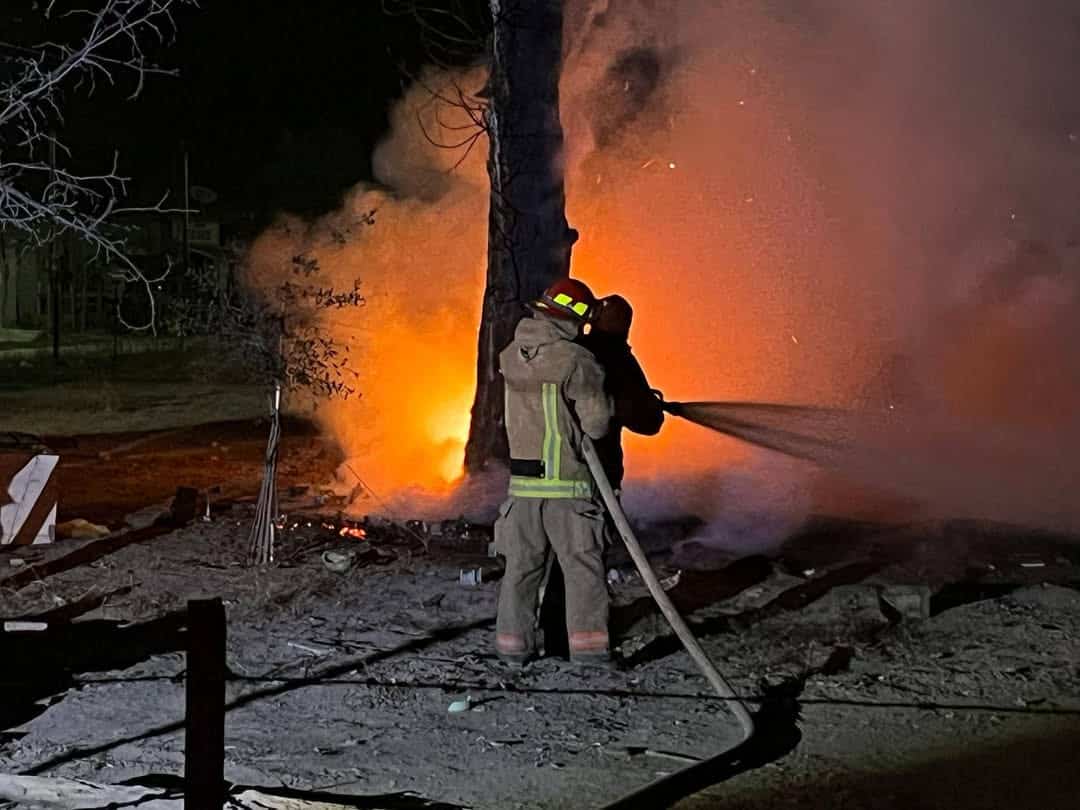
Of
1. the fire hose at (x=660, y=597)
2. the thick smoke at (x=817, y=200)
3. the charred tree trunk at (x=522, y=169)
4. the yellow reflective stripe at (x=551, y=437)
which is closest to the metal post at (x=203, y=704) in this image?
the fire hose at (x=660, y=597)

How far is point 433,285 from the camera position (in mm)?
13523

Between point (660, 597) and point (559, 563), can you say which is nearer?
point (660, 597)

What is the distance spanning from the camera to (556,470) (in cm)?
657

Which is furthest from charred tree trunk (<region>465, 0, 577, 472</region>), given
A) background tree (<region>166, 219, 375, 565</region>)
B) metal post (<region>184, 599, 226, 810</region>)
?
metal post (<region>184, 599, 226, 810</region>)

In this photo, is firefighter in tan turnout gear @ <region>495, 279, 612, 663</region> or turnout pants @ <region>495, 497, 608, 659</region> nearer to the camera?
firefighter in tan turnout gear @ <region>495, 279, 612, 663</region>

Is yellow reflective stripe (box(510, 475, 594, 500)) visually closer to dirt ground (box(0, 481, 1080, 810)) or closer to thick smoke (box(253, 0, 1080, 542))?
dirt ground (box(0, 481, 1080, 810))

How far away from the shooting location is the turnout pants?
6613 millimetres

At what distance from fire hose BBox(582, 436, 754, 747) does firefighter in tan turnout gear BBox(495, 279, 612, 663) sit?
0.12 meters

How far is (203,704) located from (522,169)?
26.8 feet

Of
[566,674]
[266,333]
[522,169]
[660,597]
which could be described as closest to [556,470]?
[660,597]

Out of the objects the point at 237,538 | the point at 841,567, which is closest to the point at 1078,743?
the point at 841,567

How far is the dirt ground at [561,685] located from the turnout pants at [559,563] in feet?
0.59

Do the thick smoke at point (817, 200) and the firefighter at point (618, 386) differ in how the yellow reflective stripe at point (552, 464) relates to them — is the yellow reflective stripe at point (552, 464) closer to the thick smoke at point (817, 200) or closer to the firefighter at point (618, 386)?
the firefighter at point (618, 386)

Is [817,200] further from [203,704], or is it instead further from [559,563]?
[203,704]
